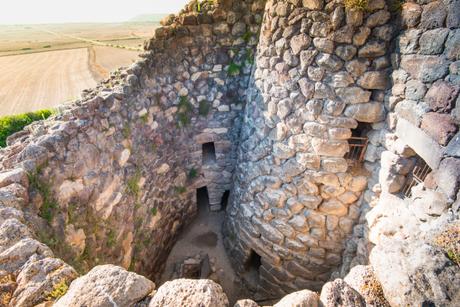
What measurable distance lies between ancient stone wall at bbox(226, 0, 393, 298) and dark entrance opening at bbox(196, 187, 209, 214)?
6.53 ft

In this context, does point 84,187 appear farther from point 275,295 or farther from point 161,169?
point 275,295

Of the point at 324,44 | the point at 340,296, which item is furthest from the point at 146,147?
the point at 340,296

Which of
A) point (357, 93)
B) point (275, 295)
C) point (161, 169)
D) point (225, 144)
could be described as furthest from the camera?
point (225, 144)

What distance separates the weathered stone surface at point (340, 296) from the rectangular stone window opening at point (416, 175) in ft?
5.89

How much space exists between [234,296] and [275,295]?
913 mm

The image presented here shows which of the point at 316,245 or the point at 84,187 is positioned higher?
the point at 84,187

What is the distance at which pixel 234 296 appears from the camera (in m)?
5.32

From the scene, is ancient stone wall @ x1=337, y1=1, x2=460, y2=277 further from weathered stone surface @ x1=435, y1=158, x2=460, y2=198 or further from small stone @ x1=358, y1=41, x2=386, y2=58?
small stone @ x1=358, y1=41, x2=386, y2=58

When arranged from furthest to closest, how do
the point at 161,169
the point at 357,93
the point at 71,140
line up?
the point at 161,169 < the point at 71,140 < the point at 357,93

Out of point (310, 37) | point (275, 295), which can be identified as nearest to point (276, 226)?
point (275, 295)

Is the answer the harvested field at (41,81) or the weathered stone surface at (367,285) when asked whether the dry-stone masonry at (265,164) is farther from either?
the harvested field at (41,81)

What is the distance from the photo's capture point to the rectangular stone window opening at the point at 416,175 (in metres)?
2.79

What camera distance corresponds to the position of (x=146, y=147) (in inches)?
195

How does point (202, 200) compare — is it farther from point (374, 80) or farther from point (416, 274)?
point (416, 274)
